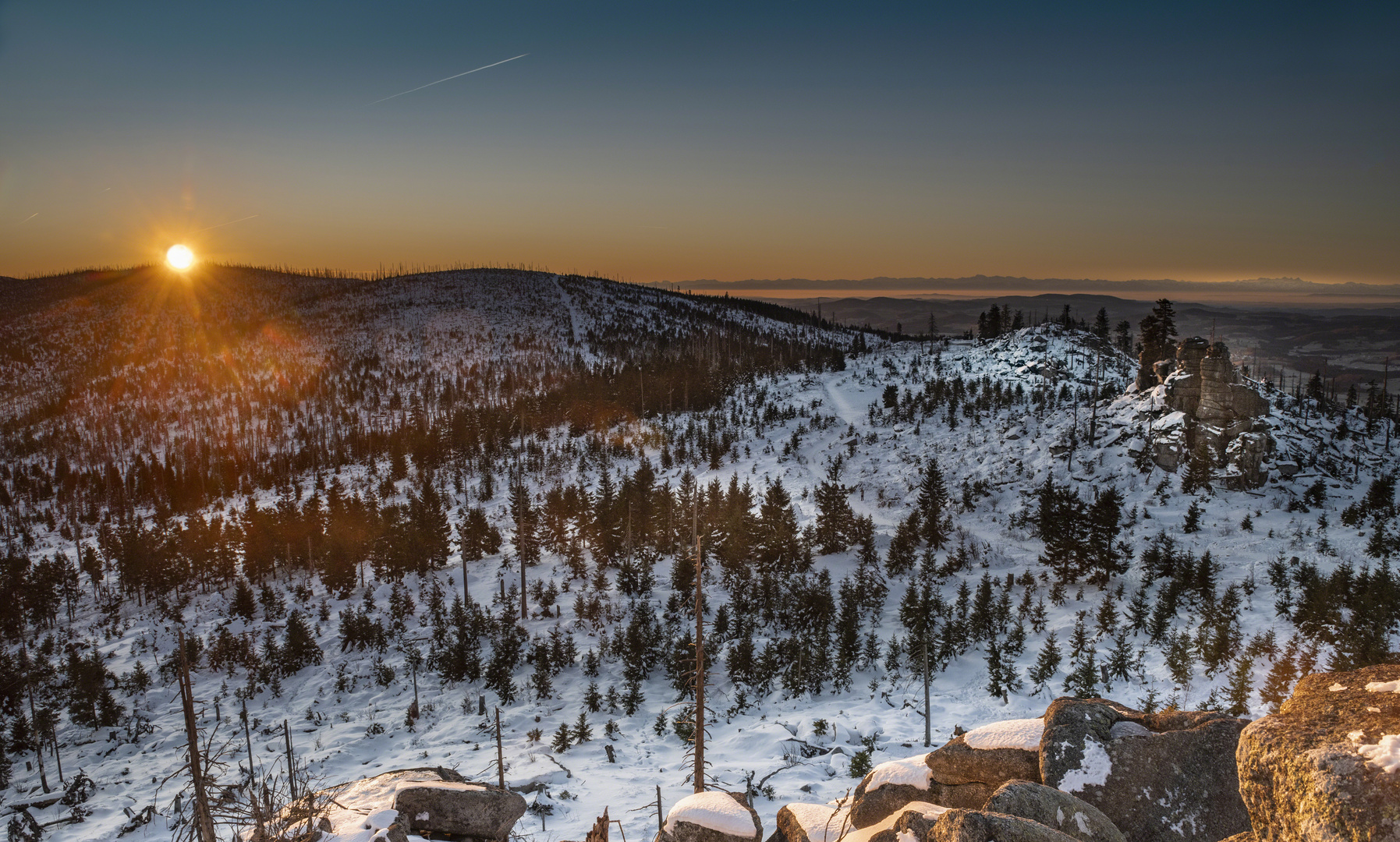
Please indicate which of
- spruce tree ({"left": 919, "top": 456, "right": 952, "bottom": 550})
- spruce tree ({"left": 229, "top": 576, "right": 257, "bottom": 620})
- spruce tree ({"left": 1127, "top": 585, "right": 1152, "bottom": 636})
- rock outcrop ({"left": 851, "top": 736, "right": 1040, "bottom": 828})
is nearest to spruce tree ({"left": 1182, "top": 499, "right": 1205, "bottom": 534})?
spruce tree ({"left": 1127, "top": 585, "right": 1152, "bottom": 636})

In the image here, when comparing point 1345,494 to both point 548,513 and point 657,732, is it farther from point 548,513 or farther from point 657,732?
point 548,513

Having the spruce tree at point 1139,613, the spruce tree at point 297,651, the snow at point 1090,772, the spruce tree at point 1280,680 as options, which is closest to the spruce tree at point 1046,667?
the spruce tree at point 1139,613

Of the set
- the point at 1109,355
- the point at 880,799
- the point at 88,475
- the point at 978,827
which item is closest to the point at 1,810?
the point at 880,799

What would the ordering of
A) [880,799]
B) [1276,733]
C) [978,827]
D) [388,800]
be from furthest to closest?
[388,800]
[880,799]
[978,827]
[1276,733]

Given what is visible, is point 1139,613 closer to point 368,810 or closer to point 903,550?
point 903,550

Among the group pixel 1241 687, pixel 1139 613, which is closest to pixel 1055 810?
pixel 1241 687

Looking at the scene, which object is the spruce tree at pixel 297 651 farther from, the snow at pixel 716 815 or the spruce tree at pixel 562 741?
the snow at pixel 716 815
